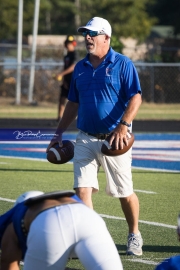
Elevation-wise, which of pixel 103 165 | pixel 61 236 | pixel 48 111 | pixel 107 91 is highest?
pixel 107 91

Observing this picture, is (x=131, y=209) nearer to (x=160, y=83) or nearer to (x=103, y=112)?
(x=103, y=112)

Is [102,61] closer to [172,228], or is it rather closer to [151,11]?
[172,228]

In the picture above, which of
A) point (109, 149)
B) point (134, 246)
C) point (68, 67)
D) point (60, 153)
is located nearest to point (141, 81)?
point (68, 67)

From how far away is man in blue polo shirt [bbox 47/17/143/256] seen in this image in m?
7.01

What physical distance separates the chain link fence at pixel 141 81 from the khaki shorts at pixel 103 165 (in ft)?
69.6

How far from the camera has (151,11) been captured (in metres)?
57.3

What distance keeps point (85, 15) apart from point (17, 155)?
117 feet

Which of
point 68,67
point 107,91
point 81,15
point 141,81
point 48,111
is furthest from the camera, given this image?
point 81,15

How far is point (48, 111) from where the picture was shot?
2623cm

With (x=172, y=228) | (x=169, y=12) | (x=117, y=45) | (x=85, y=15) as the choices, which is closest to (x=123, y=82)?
(x=172, y=228)

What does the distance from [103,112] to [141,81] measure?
21.9 meters

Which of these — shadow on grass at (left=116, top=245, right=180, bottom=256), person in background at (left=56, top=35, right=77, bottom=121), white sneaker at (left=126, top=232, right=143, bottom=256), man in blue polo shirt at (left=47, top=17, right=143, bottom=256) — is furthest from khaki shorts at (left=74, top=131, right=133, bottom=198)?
person in background at (left=56, top=35, right=77, bottom=121)

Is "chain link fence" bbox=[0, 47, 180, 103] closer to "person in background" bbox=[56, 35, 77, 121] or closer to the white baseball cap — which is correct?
"person in background" bbox=[56, 35, 77, 121]

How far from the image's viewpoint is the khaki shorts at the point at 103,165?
23.2ft
